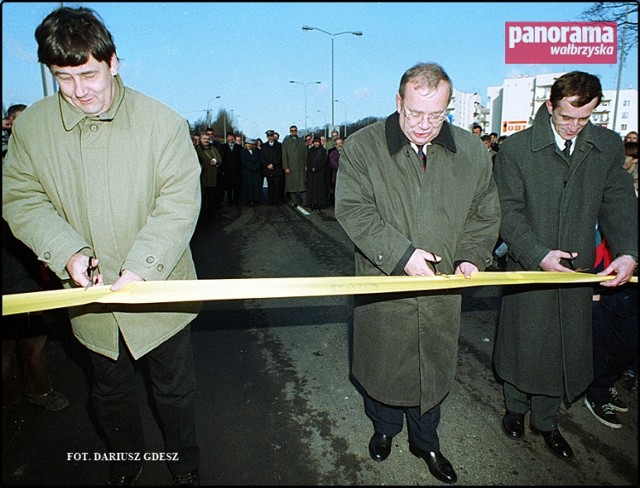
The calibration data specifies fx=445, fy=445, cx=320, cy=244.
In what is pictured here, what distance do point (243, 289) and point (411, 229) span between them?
0.96m

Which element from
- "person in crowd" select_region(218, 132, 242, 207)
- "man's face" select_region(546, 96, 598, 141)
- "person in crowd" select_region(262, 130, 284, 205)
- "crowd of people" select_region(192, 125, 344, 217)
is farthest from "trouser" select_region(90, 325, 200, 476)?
"person in crowd" select_region(218, 132, 242, 207)

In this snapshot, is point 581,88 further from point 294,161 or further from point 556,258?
point 294,161

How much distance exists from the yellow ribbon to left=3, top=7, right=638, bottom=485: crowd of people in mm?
68

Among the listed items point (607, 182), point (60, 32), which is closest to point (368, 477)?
point (607, 182)

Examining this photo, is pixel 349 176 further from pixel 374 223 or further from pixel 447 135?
pixel 447 135

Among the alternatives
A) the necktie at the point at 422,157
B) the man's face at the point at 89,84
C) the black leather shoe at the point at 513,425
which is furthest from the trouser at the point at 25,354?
the black leather shoe at the point at 513,425

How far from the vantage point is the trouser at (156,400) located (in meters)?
2.30

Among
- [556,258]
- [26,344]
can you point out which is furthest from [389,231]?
[26,344]

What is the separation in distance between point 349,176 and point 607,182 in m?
1.61

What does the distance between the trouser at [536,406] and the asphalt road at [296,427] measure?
0.15m

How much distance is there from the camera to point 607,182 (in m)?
2.72

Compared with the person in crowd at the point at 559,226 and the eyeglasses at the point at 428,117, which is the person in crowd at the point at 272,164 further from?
the eyeglasses at the point at 428,117

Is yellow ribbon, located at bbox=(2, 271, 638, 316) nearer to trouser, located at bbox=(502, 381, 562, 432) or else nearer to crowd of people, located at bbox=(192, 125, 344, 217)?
trouser, located at bbox=(502, 381, 562, 432)

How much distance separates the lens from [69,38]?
1.88m
